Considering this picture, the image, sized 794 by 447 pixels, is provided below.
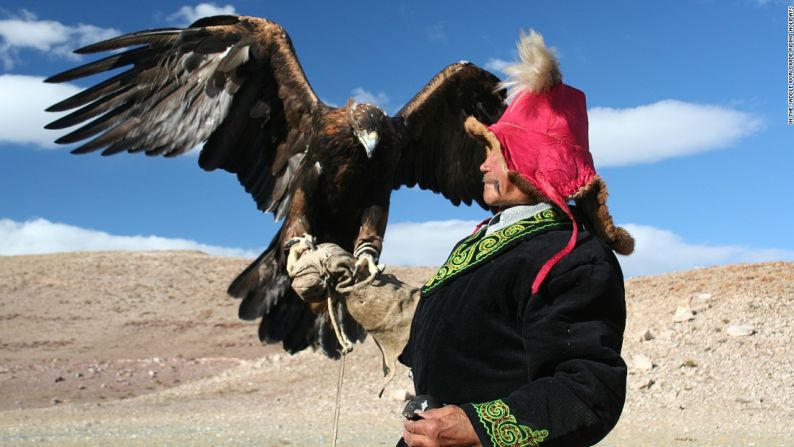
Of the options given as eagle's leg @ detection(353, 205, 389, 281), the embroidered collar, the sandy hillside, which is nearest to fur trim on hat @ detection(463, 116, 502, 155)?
the embroidered collar

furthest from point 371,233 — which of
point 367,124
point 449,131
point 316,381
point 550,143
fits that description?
point 316,381

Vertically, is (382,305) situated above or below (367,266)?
below

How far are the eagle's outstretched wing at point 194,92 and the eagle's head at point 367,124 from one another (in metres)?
0.48

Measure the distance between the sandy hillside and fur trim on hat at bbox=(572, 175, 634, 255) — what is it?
7.94m

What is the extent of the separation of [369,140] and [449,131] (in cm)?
122

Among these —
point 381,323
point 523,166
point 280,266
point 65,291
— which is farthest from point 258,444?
point 65,291

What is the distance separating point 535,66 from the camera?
219 centimetres

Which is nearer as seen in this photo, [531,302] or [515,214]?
[531,302]

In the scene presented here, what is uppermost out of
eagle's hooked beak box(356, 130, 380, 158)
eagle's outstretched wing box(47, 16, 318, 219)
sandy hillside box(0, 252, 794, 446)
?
eagle's outstretched wing box(47, 16, 318, 219)

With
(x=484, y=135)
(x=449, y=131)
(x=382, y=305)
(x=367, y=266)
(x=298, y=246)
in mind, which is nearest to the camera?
(x=484, y=135)

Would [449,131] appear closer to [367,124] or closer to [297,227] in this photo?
[367,124]

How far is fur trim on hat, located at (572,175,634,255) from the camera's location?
2125mm

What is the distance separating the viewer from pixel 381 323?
296 cm

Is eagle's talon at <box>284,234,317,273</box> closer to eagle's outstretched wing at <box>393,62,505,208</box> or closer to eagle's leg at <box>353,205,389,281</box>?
eagle's leg at <box>353,205,389,281</box>
